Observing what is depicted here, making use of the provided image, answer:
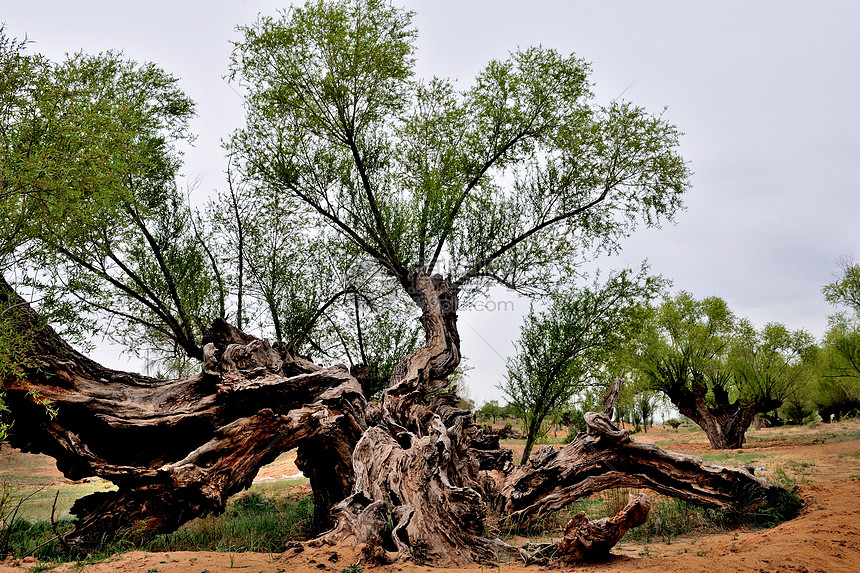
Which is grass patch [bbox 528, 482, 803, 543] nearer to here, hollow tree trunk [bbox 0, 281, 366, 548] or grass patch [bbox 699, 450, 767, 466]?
hollow tree trunk [bbox 0, 281, 366, 548]

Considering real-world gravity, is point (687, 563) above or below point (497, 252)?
below

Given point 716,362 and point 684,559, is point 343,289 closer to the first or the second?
point 684,559

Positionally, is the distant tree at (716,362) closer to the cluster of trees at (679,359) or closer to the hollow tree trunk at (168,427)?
the cluster of trees at (679,359)

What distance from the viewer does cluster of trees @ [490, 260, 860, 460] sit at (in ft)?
44.1

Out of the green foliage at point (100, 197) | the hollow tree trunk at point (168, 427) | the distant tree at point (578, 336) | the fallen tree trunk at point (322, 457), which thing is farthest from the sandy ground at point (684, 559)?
the distant tree at point (578, 336)

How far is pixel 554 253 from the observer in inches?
555

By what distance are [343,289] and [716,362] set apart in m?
21.4

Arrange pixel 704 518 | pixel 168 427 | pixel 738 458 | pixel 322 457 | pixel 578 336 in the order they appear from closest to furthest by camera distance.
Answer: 1. pixel 168 427
2. pixel 704 518
3. pixel 322 457
4. pixel 578 336
5. pixel 738 458

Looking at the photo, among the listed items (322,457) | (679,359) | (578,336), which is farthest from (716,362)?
(322,457)

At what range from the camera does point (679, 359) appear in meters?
24.6

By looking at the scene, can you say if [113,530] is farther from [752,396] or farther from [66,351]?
[752,396]

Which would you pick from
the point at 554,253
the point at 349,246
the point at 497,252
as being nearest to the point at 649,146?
the point at 554,253

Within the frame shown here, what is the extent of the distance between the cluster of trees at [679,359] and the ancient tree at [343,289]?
1.87 m

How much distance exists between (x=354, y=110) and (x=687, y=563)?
10.4 metres
